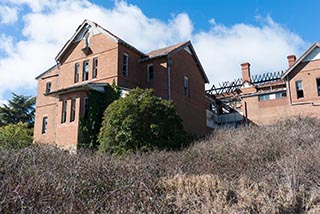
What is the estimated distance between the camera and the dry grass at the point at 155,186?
7254 millimetres

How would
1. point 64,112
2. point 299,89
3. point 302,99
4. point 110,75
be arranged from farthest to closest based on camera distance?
point 299,89
point 302,99
point 110,75
point 64,112

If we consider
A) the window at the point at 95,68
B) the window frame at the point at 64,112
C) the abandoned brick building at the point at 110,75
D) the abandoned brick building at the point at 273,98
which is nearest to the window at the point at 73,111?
the abandoned brick building at the point at 110,75

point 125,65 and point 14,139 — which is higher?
point 125,65

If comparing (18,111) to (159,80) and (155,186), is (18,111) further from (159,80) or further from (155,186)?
(155,186)

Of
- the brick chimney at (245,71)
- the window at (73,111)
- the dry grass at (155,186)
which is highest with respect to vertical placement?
the brick chimney at (245,71)

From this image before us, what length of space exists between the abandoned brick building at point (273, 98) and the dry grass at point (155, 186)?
1986 centimetres

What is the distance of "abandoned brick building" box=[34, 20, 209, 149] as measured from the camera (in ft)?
80.4

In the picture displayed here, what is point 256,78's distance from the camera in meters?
47.1

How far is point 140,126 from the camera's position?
19812 millimetres

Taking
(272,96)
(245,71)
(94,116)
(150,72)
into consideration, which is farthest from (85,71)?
(245,71)

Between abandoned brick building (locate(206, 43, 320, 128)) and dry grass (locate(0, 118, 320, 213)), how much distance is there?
782 inches

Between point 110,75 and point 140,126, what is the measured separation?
7473mm

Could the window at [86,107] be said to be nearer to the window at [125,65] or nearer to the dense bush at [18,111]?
the window at [125,65]

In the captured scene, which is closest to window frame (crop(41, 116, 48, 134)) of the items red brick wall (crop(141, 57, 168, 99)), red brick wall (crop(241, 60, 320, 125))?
red brick wall (crop(141, 57, 168, 99))
